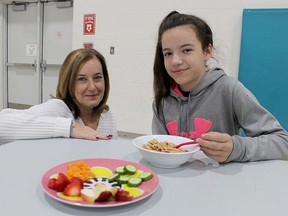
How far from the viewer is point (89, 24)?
329 cm

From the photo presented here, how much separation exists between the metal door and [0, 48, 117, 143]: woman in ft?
9.19

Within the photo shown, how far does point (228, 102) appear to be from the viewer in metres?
1.17

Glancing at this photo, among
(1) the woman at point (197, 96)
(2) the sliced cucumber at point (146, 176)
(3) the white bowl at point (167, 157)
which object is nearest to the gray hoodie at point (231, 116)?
(1) the woman at point (197, 96)

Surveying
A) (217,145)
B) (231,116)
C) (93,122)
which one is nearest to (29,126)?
(93,122)

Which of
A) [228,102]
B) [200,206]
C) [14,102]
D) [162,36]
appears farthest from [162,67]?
[14,102]

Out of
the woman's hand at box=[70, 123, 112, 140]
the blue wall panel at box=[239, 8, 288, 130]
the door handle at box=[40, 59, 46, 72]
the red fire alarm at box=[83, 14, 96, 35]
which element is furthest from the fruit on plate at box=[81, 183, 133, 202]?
the door handle at box=[40, 59, 46, 72]

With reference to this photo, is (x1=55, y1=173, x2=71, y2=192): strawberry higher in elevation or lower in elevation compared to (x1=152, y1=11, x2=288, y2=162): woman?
lower

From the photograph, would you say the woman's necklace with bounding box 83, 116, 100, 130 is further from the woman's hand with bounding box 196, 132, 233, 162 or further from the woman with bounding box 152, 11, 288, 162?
the woman's hand with bounding box 196, 132, 233, 162

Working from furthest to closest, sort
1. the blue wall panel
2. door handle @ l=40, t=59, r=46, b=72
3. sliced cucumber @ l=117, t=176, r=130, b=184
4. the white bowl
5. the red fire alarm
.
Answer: door handle @ l=40, t=59, r=46, b=72
the red fire alarm
the blue wall panel
the white bowl
sliced cucumber @ l=117, t=176, r=130, b=184

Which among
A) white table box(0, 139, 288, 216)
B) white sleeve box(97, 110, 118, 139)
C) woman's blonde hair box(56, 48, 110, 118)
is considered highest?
woman's blonde hair box(56, 48, 110, 118)

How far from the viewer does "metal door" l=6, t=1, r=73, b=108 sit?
4070 mm

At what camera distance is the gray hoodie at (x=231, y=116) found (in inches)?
35.2

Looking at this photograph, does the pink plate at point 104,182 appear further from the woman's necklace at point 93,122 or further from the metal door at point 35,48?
the metal door at point 35,48

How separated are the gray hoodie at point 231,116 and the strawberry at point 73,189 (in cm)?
50
